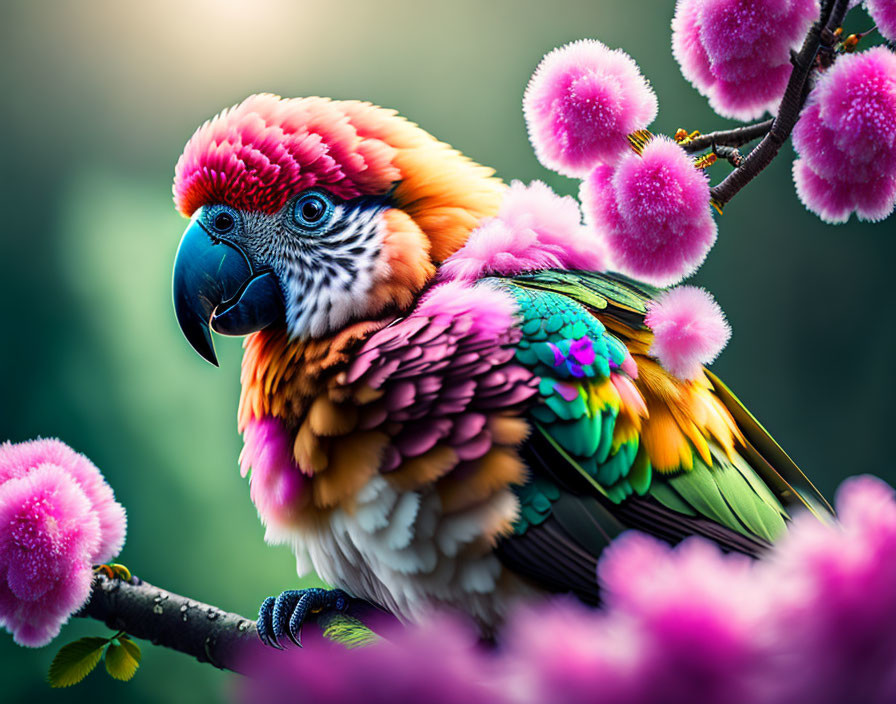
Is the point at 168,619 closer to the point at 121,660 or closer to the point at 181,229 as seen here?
the point at 121,660

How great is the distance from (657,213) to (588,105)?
0.08 meters

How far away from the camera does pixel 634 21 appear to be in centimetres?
100

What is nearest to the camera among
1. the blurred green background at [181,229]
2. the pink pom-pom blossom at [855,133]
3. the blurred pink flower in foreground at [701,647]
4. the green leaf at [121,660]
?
the blurred pink flower in foreground at [701,647]

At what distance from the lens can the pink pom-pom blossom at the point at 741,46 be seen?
0.37 meters

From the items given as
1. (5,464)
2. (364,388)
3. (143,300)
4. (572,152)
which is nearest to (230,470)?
(143,300)

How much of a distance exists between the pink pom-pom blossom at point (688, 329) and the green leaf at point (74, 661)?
484 mm

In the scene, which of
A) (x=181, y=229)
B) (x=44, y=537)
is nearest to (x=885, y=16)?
(x=44, y=537)

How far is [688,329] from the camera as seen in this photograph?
1.34 feet

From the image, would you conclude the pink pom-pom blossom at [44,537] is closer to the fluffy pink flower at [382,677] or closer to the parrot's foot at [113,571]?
the parrot's foot at [113,571]

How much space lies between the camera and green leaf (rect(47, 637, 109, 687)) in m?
0.55

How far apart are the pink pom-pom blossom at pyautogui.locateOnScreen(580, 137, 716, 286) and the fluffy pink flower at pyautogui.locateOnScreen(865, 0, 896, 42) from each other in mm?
109

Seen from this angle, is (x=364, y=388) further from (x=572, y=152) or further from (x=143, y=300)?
(x=143, y=300)

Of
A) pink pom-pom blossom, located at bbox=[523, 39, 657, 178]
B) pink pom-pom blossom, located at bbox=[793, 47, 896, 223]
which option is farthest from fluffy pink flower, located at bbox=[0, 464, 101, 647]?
pink pom-pom blossom, located at bbox=[793, 47, 896, 223]

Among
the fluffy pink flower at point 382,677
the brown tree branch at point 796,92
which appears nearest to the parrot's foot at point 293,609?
the fluffy pink flower at point 382,677
